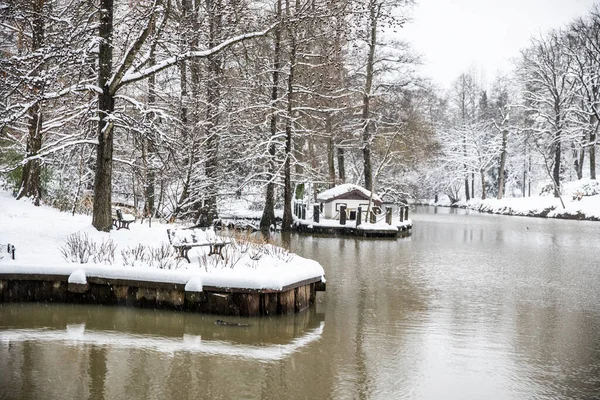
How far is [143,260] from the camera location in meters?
11.5

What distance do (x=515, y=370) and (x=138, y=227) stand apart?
10.1 metres

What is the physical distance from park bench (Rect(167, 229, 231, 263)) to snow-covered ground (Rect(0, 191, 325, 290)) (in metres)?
0.15

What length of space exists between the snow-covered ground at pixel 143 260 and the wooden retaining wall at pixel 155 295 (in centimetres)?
13

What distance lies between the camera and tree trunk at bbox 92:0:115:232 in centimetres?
1407

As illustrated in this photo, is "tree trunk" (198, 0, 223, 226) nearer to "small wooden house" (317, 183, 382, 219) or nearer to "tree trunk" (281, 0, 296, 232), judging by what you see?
"tree trunk" (281, 0, 296, 232)

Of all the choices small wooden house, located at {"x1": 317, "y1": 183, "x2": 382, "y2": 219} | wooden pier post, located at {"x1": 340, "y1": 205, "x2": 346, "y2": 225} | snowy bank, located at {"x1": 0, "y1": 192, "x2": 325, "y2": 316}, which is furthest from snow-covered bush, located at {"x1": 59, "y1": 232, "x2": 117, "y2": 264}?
small wooden house, located at {"x1": 317, "y1": 183, "x2": 382, "y2": 219}

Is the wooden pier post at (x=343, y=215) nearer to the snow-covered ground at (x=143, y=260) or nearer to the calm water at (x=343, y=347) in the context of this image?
the calm water at (x=343, y=347)

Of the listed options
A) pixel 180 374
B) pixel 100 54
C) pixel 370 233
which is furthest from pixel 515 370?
pixel 370 233

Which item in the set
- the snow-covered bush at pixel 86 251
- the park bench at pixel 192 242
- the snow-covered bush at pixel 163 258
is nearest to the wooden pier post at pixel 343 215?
the park bench at pixel 192 242

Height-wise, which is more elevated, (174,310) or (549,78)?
(549,78)

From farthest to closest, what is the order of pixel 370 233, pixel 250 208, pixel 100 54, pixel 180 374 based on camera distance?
pixel 250 208 → pixel 370 233 → pixel 100 54 → pixel 180 374

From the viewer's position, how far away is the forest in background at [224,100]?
14.2 m

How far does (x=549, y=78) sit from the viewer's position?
49.7 metres

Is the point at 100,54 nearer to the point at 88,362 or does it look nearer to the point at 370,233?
the point at 88,362
